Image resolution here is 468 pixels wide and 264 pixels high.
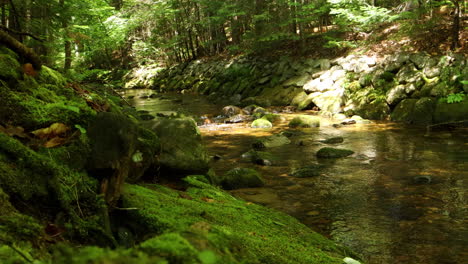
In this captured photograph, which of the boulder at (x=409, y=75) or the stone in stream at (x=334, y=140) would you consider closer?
A: the stone in stream at (x=334, y=140)

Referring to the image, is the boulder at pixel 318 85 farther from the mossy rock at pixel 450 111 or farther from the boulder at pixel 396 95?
the mossy rock at pixel 450 111

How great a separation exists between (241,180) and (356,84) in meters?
10.6

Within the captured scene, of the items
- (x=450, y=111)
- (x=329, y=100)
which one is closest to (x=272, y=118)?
(x=329, y=100)

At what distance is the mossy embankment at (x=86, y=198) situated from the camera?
69.1 inches

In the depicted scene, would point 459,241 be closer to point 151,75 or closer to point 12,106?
point 12,106

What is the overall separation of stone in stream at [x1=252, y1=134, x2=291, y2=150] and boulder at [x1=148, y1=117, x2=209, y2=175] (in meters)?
4.88

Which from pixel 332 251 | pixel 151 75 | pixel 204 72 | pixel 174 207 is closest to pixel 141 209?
pixel 174 207

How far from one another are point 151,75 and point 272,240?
33572 millimetres

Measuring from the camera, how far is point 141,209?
2666 millimetres

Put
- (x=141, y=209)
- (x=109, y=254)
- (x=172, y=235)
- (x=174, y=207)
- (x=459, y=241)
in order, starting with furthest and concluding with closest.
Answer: (x=459, y=241)
(x=174, y=207)
(x=141, y=209)
(x=172, y=235)
(x=109, y=254)

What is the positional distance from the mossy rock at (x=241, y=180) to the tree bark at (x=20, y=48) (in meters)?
4.03

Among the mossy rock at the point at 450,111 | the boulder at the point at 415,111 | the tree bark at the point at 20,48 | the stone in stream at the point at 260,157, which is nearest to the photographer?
the tree bark at the point at 20,48

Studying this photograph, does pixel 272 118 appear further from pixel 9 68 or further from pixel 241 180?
pixel 9 68

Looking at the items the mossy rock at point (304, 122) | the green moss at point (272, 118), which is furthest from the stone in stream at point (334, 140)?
the green moss at point (272, 118)
